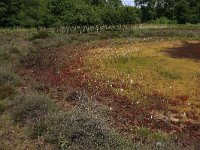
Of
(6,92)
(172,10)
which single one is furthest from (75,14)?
(6,92)

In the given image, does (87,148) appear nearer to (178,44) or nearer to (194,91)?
(194,91)

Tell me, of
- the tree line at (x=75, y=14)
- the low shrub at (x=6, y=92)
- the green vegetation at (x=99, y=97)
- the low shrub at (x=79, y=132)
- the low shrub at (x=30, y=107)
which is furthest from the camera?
the tree line at (x=75, y=14)

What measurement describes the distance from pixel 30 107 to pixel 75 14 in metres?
35.2

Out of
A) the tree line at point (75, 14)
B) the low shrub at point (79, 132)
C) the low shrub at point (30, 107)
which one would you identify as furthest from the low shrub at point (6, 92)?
the tree line at point (75, 14)

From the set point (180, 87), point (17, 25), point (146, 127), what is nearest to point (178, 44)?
point (180, 87)

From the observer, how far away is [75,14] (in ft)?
158

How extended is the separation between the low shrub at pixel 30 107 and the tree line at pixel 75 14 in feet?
107

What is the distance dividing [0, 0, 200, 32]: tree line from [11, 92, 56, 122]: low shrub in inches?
1285

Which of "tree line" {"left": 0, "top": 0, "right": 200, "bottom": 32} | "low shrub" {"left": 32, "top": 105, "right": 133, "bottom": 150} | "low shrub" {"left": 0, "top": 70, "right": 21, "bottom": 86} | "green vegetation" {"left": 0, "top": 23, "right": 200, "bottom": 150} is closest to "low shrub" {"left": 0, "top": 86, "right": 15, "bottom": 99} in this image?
"green vegetation" {"left": 0, "top": 23, "right": 200, "bottom": 150}

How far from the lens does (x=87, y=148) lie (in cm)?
1047

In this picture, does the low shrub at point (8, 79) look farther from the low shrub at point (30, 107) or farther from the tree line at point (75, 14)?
the tree line at point (75, 14)

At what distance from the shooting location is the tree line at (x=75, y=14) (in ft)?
157

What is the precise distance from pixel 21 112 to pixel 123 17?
40.7 metres

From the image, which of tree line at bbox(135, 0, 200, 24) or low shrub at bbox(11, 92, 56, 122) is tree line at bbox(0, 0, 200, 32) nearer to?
tree line at bbox(135, 0, 200, 24)
